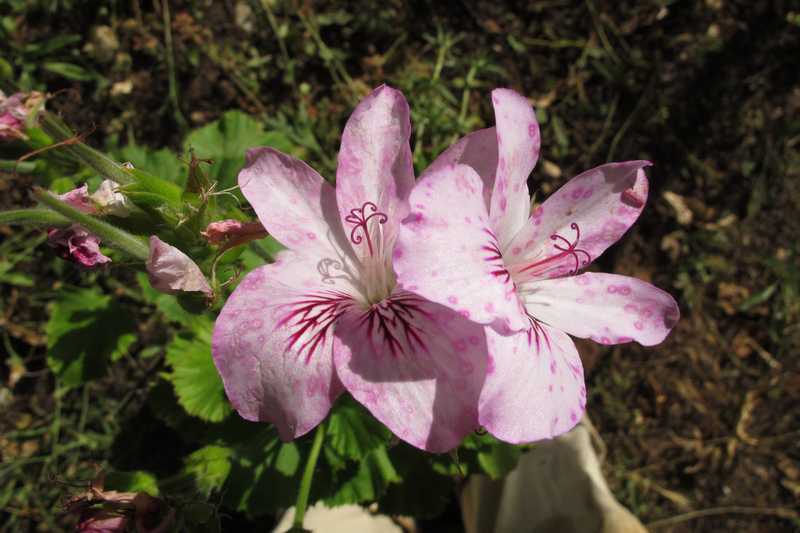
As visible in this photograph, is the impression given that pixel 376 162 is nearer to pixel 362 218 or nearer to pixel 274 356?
pixel 362 218

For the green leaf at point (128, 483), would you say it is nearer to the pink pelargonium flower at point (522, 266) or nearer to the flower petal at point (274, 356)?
the flower petal at point (274, 356)

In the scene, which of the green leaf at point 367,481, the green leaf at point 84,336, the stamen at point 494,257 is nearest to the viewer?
the stamen at point 494,257

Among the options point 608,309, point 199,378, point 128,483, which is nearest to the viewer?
point 608,309

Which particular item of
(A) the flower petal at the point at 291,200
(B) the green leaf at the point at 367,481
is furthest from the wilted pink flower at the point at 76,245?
(B) the green leaf at the point at 367,481

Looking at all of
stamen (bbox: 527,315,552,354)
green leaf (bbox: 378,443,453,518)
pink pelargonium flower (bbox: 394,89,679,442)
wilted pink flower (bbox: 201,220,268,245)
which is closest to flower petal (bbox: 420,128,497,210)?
pink pelargonium flower (bbox: 394,89,679,442)

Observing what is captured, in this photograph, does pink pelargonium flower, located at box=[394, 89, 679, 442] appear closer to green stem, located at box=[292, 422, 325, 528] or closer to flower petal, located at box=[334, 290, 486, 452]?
flower petal, located at box=[334, 290, 486, 452]

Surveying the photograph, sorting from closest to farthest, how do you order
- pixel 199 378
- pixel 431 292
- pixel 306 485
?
pixel 431 292 → pixel 306 485 → pixel 199 378

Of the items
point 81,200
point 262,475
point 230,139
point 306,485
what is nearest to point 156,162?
point 230,139
